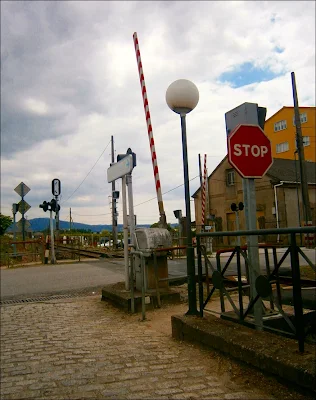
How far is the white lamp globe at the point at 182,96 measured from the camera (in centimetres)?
536

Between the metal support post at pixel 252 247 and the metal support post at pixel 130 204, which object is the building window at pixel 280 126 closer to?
the metal support post at pixel 130 204

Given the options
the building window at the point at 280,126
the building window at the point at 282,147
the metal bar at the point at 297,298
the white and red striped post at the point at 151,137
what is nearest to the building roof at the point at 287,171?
the building window at the point at 282,147

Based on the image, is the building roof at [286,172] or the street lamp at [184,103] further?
the building roof at [286,172]

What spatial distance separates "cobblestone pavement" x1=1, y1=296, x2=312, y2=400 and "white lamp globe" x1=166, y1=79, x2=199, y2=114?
10.0 ft

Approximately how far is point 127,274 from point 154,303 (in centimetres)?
71

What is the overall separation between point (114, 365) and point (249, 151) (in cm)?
256

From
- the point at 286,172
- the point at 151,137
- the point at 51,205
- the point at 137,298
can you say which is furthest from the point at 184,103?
the point at 286,172

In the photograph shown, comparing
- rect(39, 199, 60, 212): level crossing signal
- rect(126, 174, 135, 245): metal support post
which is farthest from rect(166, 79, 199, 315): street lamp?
rect(39, 199, 60, 212): level crossing signal

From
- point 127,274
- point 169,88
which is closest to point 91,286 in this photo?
point 127,274

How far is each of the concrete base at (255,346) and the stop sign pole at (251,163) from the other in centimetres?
30

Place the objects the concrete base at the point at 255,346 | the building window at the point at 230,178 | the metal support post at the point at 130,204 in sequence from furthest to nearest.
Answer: the building window at the point at 230,178 → the metal support post at the point at 130,204 → the concrete base at the point at 255,346

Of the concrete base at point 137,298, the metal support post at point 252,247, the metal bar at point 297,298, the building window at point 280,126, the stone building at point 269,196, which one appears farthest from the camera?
the building window at point 280,126

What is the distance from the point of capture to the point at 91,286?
33.6ft

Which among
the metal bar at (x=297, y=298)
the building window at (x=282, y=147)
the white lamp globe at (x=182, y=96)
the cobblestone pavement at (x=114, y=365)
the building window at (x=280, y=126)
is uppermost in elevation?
the building window at (x=280, y=126)
